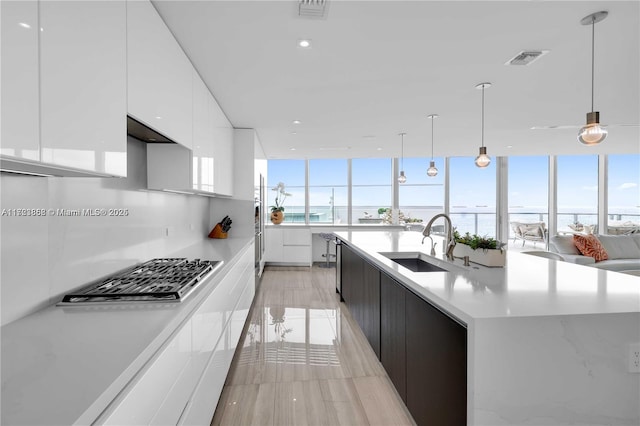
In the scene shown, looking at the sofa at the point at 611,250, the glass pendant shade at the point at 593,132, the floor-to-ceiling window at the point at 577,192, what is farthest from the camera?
the floor-to-ceiling window at the point at 577,192

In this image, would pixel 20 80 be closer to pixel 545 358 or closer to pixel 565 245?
pixel 545 358

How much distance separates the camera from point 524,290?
1.59 m

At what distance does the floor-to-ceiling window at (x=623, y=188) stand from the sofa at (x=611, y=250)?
3.23m

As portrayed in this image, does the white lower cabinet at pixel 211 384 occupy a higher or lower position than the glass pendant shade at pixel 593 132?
lower

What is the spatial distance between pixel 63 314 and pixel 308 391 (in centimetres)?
165

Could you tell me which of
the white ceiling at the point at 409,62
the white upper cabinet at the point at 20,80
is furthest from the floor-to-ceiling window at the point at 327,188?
the white upper cabinet at the point at 20,80

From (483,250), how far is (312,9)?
5.91 ft

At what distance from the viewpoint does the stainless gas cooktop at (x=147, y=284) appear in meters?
1.41

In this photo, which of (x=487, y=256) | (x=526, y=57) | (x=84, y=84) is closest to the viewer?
(x=84, y=84)

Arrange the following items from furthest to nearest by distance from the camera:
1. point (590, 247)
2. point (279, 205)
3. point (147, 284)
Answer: point (279, 205) < point (590, 247) < point (147, 284)

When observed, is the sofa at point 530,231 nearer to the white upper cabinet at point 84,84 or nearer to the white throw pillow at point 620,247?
the white throw pillow at point 620,247

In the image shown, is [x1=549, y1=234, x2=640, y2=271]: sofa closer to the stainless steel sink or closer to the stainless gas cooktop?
the stainless steel sink

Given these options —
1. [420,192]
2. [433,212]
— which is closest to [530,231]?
[433,212]

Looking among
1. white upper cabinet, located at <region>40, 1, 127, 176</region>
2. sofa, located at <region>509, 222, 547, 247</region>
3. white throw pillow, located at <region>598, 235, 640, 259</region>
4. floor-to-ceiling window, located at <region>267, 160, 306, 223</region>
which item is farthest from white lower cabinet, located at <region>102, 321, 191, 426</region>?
sofa, located at <region>509, 222, 547, 247</region>
